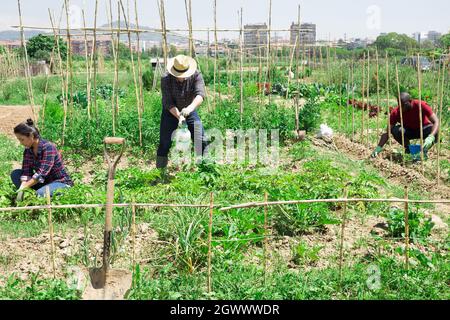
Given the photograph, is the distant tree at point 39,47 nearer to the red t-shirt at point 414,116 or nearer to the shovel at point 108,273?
the red t-shirt at point 414,116

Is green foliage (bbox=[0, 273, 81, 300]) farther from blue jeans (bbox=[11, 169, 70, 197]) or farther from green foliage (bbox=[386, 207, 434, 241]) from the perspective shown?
green foliage (bbox=[386, 207, 434, 241])

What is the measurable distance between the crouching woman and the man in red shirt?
4.35 meters

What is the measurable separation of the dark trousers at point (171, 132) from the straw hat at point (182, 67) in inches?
18.4

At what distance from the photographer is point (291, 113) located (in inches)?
351

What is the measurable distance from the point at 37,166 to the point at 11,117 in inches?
250

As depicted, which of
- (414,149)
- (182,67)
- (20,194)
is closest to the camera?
(20,194)

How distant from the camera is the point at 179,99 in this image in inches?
244

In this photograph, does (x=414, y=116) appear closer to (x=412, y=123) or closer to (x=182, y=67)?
(x=412, y=123)

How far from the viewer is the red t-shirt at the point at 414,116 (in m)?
7.28

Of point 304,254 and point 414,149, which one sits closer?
point 304,254

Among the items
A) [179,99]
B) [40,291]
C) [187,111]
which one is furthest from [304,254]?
[179,99]

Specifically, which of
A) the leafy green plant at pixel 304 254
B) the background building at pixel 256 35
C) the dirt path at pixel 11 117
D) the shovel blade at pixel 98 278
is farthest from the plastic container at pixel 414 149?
the dirt path at pixel 11 117

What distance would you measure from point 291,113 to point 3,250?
5.91 meters

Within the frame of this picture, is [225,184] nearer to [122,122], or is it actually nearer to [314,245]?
[314,245]
